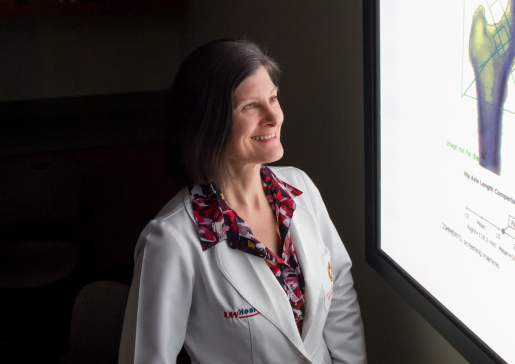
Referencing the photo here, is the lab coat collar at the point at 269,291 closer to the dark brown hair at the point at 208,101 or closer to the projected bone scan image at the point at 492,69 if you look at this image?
the dark brown hair at the point at 208,101

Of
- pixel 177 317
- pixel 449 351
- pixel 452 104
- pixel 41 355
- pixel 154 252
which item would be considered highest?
pixel 452 104

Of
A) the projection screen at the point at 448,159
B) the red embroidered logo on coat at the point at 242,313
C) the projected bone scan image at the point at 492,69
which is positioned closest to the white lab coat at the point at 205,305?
the red embroidered logo on coat at the point at 242,313

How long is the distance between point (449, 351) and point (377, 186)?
A: 40 cm

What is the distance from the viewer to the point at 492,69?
0.71 m

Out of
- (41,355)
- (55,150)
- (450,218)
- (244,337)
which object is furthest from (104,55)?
(450,218)

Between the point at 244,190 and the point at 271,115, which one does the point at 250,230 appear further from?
the point at 271,115

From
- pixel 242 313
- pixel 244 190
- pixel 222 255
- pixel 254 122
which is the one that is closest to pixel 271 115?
pixel 254 122

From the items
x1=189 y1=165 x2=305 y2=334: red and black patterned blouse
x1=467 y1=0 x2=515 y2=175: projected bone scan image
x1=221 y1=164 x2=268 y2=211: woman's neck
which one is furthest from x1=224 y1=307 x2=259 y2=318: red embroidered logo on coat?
x1=467 y1=0 x2=515 y2=175: projected bone scan image

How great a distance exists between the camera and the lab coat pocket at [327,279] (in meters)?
1.15

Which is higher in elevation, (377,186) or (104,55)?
(104,55)

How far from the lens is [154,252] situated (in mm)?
1013

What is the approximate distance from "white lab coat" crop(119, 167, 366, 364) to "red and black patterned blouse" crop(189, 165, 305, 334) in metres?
0.02

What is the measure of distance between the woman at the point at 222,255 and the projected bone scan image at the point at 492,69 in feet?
1.36

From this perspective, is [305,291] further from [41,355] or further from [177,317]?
[41,355]
